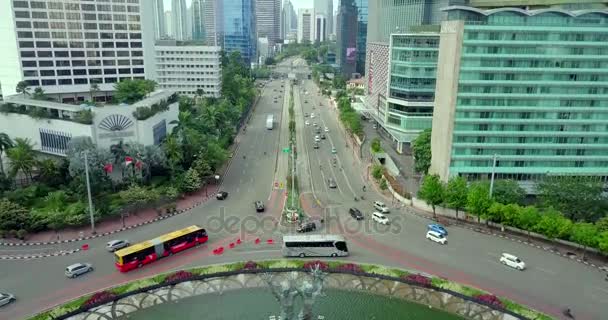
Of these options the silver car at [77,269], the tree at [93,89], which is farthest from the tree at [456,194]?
the tree at [93,89]

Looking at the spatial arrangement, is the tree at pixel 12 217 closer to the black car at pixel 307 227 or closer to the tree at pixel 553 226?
the black car at pixel 307 227

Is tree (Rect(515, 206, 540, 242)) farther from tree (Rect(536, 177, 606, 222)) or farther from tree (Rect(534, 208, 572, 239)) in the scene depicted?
tree (Rect(536, 177, 606, 222))

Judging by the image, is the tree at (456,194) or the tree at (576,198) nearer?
the tree at (576,198)

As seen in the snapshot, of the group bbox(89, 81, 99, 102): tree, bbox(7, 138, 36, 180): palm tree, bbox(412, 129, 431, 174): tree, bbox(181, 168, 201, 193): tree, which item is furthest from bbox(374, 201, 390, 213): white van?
bbox(89, 81, 99, 102): tree

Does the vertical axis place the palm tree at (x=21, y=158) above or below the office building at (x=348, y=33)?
below

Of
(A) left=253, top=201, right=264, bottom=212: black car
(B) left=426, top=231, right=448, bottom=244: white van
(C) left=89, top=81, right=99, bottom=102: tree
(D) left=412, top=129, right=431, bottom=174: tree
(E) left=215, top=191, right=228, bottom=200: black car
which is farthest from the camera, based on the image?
(C) left=89, top=81, right=99, bottom=102: tree

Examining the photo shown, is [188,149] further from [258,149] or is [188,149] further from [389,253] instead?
[389,253]
